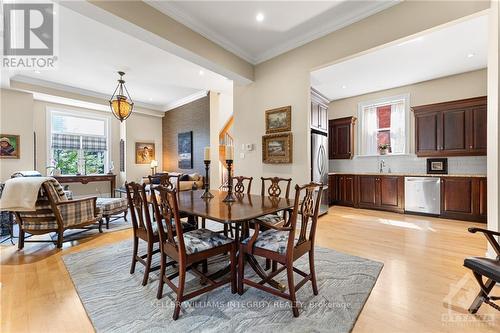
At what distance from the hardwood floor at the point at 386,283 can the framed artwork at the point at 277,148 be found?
1389mm

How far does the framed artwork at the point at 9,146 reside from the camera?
5035 mm

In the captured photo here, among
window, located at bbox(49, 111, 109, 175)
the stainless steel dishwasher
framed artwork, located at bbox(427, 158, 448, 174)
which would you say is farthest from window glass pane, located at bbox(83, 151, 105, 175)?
framed artwork, located at bbox(427, 158, 448, 174)

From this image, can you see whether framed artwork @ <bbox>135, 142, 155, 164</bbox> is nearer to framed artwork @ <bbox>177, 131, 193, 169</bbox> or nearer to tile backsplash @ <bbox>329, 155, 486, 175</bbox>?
framed artwork @ <bbox>177, 131, 193, 169</bbox>

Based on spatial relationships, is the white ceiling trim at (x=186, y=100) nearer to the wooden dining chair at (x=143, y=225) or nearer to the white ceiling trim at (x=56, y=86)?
the white ceiling trim at (x=56, y=86)

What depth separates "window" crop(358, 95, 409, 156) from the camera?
5133mm

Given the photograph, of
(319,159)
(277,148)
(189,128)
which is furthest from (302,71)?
(189,128)

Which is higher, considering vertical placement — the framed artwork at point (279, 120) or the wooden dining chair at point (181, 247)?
the framed artwork at point (279, 120)

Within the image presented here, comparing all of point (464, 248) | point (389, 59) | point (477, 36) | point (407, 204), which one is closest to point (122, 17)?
point (389, 59)

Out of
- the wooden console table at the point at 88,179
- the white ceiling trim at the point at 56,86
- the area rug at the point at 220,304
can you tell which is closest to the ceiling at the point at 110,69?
the white ceiling trim at the point at 56,86

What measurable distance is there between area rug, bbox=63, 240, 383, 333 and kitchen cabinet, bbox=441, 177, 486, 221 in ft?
10.0

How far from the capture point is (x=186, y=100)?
7.11 metres

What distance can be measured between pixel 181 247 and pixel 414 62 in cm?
478

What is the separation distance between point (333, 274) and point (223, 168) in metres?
5.35

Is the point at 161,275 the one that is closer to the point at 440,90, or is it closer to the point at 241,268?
the point at 241,268
